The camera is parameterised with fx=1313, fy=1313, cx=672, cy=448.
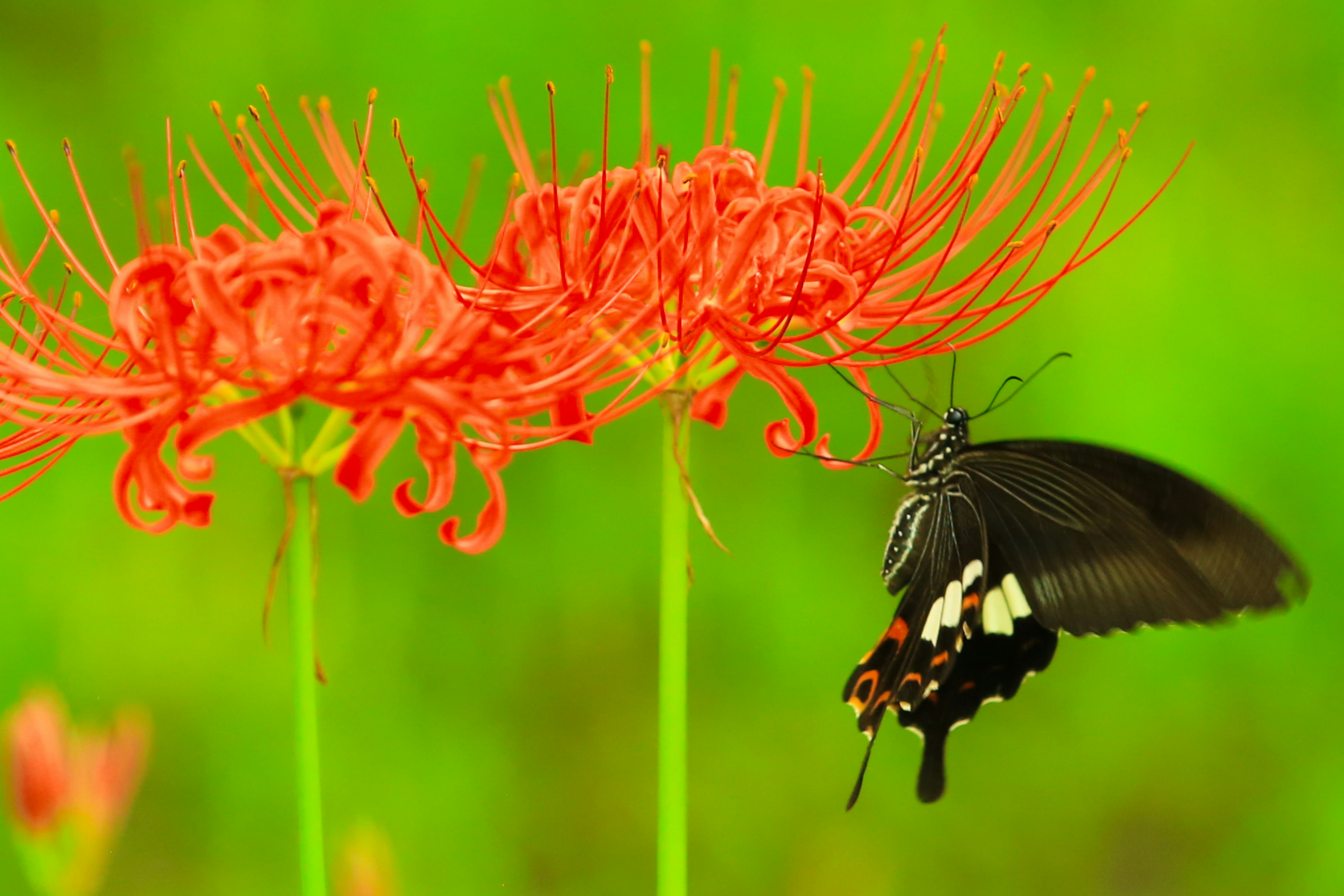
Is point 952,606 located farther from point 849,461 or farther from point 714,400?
point 714,400

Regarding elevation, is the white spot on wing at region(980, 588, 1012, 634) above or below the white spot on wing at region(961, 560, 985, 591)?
below

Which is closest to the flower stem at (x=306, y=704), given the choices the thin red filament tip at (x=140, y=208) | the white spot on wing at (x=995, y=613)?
the thin red filament tip at (x=140, y=208)

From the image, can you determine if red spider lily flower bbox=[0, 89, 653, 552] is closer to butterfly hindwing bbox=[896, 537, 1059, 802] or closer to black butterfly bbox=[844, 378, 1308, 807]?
black butterfly bbox=[844, 378, 1308, 807]

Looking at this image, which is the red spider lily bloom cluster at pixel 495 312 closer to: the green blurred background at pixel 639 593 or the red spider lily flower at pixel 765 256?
the red spider lily flower at pixel 765 256

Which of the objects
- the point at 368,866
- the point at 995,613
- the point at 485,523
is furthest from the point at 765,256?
the point at 368,866

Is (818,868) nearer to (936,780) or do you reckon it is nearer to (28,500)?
(936,780)

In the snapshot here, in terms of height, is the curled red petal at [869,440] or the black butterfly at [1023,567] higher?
the curled red petal at [869,440]

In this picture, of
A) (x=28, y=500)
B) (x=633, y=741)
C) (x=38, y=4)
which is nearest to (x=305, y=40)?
(x=38, y=4)

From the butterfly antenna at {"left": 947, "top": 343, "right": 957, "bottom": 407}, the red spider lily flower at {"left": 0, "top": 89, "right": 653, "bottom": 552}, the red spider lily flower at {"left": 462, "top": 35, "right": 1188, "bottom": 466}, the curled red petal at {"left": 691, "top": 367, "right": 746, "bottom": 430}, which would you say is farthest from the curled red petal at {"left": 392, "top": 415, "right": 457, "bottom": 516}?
the butterfly antenna at {"left": 947, "top": 343, "right": 957, "bottom": 407}
